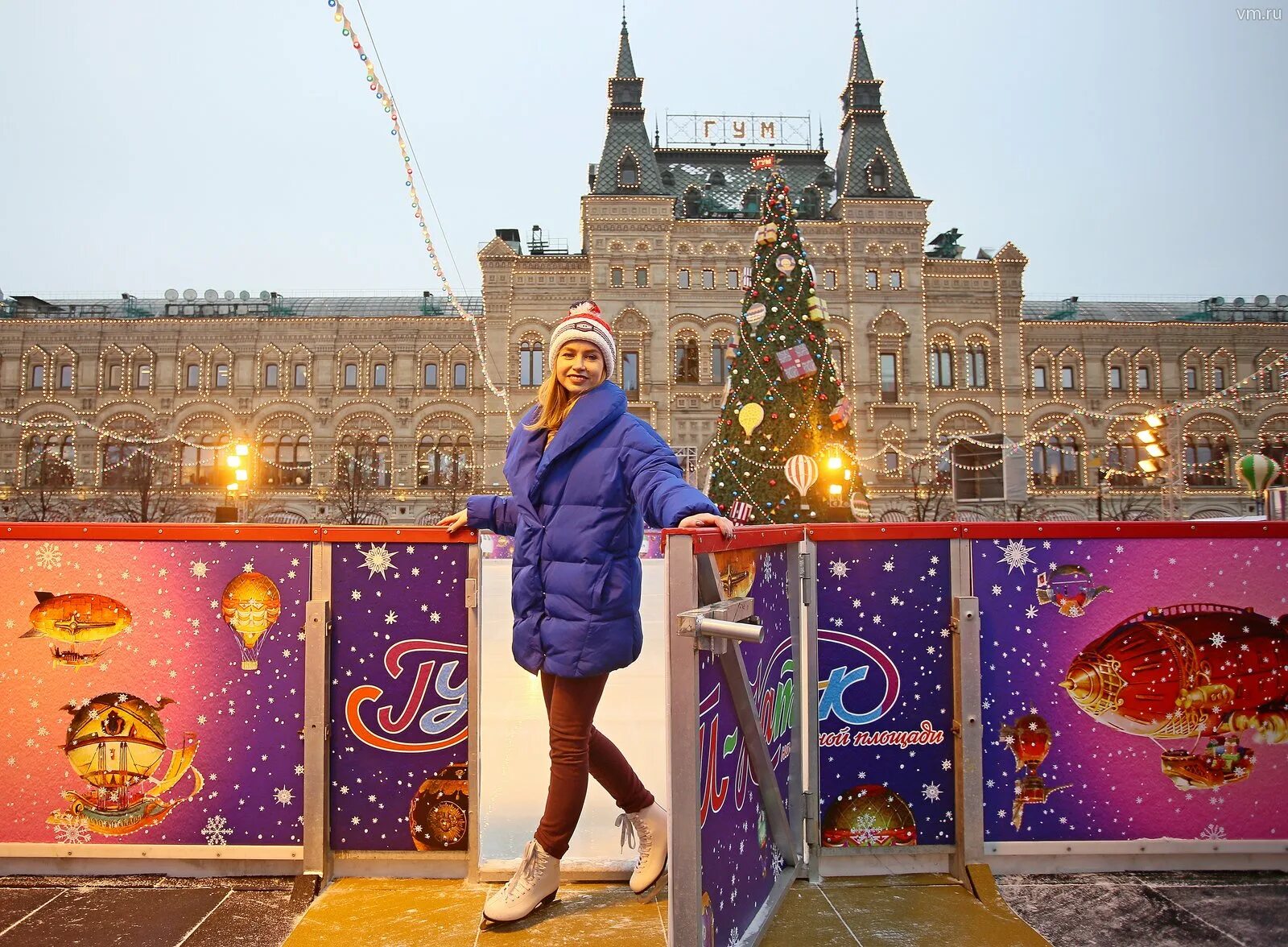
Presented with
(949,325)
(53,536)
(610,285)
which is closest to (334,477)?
(610,285)

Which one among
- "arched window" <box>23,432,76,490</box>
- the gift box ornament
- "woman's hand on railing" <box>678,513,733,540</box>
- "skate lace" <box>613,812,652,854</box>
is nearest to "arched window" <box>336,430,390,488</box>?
"arched window" <box>23,432,76,490</box>

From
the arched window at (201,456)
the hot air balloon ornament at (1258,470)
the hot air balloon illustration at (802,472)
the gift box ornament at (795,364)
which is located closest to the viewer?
the hot air balloon illustration at (802,472)

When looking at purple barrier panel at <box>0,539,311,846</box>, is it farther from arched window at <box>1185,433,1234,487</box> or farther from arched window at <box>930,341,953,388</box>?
arched window at <box>1185,433,1234,487</box>

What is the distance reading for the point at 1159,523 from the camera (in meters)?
2.91

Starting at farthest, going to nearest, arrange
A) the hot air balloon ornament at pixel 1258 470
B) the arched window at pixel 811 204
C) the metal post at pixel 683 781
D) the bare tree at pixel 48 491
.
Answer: the arched window at pixel 811 204, the bare tree at pixel 48 491, the hot air balloon ornament at pixel 1258 470, the metal post at pixel 683 781

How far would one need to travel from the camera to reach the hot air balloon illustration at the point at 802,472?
1093 cm

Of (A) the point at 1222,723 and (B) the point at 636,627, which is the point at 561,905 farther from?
(A) the point at 1222,723

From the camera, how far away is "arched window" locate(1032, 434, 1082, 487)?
3216cm

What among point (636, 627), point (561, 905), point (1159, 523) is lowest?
point (561, 905)

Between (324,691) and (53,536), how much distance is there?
100cm

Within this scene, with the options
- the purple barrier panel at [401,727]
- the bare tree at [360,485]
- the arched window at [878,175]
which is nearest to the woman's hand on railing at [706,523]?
the purple barrier panel at [401,727]

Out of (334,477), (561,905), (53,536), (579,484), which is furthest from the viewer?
(334,477)

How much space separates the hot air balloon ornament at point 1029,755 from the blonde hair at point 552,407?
171 cm

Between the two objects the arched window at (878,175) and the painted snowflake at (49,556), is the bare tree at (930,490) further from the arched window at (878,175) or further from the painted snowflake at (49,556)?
the painted snowflake at (49,556)
